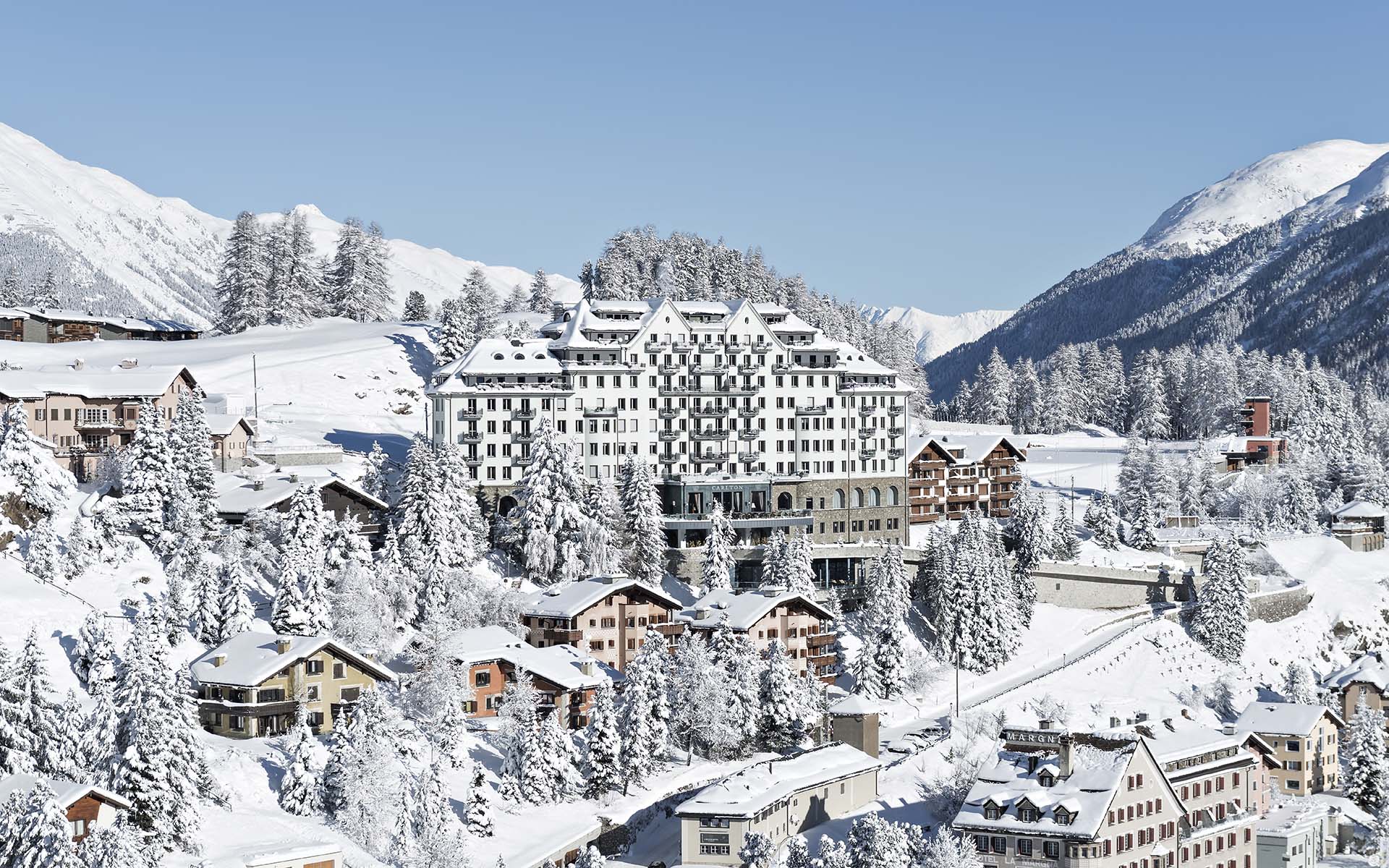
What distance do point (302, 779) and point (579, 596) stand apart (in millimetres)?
30106

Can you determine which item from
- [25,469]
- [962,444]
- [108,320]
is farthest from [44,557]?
[108,320]

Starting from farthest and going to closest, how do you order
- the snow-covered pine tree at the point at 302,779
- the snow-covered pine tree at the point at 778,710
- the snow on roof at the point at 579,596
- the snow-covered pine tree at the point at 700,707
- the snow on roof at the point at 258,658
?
the snow on roof at the point at 579,596 < the snow-covered pine tree at the point at 778,710 < the snow-covered pine tree at the point at 700,707 < the snow on roof at the point at 258,658 < the snow-covered pine tree at the point at 302,779

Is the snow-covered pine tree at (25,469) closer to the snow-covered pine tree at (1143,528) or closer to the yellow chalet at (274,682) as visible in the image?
the yellow chalet at (274,682)

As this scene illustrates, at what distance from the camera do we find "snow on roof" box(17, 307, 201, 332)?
6491 inches

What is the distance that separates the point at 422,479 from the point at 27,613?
27809mm

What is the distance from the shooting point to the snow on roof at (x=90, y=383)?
11512 cm

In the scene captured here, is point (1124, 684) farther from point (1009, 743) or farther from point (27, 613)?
point (27, 613)

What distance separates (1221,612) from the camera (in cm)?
12519

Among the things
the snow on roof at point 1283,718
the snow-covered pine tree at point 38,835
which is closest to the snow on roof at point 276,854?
the snow-covered pine tree at point 38,835

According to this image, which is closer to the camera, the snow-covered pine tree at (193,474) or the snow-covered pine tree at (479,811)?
the snow-covered pine tree at (479,811)

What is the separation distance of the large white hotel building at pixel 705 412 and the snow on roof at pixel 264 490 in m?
12.4

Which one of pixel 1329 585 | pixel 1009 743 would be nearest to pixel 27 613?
pixel 1009 743

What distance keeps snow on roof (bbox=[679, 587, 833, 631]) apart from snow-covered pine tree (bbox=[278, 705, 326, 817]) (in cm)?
3135

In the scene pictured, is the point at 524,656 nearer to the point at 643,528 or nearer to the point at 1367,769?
the point at 643,528
